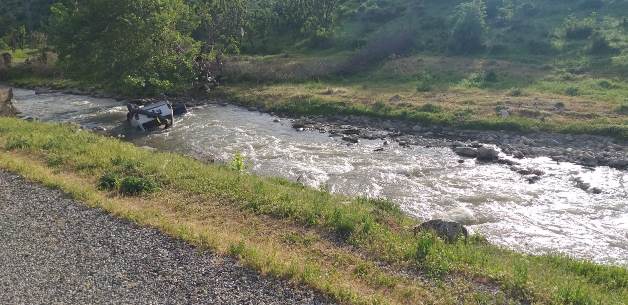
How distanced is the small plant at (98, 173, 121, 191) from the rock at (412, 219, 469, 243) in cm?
975

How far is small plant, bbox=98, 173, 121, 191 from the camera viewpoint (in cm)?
1664

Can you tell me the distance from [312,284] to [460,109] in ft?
86.2

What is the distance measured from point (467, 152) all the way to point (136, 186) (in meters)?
18.1

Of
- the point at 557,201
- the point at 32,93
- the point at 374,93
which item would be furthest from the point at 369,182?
the point at 32,93

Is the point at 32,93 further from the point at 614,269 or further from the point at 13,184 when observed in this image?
the point at 614,269

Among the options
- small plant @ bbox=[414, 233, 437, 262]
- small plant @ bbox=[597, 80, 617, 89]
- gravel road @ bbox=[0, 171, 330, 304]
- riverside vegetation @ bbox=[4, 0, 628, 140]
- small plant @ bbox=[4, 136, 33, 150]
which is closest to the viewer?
gravel road @ bbox=[0, 171, 330, 304]

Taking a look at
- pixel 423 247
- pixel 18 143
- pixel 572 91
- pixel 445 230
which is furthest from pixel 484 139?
pixel 18 143

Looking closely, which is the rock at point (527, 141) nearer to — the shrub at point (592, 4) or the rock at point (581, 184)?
the rock at point (581, 184)

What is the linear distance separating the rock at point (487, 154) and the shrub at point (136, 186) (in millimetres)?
17334

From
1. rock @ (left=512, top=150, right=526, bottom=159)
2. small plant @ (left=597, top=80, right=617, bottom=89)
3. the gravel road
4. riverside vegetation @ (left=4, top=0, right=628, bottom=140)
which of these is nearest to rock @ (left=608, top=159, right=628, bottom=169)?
riverside vegetation @ (left=4, top=0, right=628, bottom=140)

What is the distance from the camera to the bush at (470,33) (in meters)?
51.7

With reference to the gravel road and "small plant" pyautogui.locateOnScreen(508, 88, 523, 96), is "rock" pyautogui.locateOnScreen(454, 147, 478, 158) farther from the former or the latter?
the gravel road

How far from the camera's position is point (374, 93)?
40.3 metres

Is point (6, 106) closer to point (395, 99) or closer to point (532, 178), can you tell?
point (395, 99)
